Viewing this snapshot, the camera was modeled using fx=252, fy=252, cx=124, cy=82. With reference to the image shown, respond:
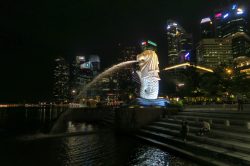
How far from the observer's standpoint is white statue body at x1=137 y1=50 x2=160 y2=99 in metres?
33.5

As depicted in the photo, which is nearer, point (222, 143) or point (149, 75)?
point (222, 143)

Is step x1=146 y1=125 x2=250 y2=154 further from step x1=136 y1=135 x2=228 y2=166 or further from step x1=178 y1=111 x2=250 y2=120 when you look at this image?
step x1=178 y1=111 x2=250 y2=120

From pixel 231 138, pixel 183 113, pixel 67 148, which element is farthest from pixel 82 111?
pixel 231 138

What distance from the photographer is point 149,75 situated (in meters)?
33.4

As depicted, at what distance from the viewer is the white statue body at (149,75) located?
33.5 meters

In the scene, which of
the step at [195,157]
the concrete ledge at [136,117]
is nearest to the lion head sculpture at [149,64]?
the concrete ledge at [136,117]

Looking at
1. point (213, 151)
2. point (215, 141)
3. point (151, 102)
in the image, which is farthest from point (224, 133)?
point (151, 102)

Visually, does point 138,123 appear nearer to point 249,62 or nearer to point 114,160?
point 114,160

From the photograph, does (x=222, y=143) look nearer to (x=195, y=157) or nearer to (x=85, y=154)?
(x=195, y=157)

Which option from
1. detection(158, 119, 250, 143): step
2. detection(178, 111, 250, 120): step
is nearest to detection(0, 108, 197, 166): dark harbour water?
detection(158, 119, 250, 143): step

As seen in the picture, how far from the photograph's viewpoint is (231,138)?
16234 millimetres

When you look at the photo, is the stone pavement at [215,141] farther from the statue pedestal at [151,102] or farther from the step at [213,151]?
the statue pedestal at [151,102]

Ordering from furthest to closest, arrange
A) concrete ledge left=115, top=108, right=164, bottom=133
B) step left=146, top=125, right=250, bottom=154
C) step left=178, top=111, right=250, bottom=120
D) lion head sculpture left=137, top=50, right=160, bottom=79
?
lion head sculpture left=137, top=50, right=160, bottom=79, concrete ledge left=115, top=108, right=164, bottom=133, step left=178, top=111, right=250, bottom=120, step left=146, top=125, right=250, bottom=154

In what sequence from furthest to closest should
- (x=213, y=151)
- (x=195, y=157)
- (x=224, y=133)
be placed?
(x=224, y=133), (x=195, y=157), (x=213, y=151)
